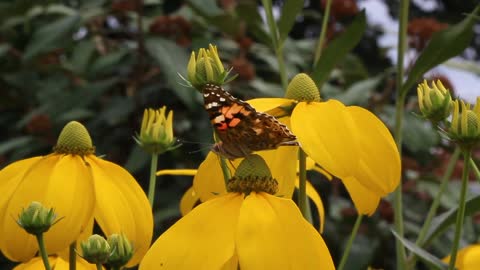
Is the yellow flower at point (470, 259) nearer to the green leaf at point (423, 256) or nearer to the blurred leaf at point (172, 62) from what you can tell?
the green leaf at point (423, 256)

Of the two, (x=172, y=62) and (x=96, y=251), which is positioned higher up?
(x=96, y=251)

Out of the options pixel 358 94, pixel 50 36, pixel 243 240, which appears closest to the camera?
pixel 243 240

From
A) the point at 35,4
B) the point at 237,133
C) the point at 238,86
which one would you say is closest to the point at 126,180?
the point at 237,133

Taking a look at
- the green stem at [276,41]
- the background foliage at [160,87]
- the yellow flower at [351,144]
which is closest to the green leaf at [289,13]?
the green stem at [276,41]

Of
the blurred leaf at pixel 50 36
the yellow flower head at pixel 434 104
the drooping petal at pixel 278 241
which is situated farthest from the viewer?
the blurred leaf at pixel 50 36

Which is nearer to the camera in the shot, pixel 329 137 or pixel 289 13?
pixel 329 137

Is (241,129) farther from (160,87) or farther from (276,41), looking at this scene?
(160,87)

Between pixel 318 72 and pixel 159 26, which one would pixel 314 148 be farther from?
pixel 159 26

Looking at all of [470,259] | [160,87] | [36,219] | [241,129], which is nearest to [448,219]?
[470,259]
